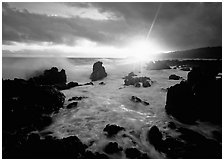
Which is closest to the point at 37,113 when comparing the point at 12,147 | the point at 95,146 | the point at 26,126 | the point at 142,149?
the point at 26,126

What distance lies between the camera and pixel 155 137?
734 cm

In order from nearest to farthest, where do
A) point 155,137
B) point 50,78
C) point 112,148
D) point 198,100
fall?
point 112,148, point 155,137, point 198,100, point 50,78

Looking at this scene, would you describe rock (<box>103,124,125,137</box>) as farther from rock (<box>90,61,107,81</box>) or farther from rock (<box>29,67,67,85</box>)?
rock (<box>90,61,107,81</box>)

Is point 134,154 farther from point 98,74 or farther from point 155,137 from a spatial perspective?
point 98,74

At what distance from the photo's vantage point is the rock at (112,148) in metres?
6.63

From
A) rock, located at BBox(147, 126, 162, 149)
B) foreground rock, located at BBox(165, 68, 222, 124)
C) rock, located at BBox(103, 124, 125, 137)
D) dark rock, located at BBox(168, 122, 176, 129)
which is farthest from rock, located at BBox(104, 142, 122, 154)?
foreground rock, located at BBox(165, 68, 222, 124)

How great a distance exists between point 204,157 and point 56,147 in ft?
18.4

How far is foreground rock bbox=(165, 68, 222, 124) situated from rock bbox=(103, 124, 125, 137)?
3.57 m

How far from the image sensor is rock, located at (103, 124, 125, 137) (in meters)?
7.79

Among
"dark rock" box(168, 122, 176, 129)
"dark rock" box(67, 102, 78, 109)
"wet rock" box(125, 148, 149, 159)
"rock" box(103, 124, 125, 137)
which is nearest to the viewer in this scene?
"wet rock" box(125, 148, 149, 159)

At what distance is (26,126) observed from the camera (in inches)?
324

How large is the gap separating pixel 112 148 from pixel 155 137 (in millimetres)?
1992

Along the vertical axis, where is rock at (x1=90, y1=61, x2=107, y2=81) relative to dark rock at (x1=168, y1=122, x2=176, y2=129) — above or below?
above

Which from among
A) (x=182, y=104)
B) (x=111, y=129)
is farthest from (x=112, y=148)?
(x=182, y=104)
